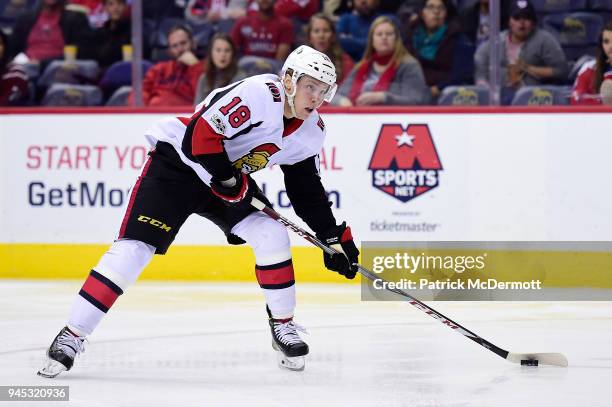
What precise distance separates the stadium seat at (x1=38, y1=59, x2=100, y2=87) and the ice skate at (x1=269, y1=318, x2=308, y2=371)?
286 cm

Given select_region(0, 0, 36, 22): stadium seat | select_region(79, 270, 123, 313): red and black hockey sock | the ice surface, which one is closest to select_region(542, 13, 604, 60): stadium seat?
the ice surface

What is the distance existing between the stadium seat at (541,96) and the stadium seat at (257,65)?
1.25 meters

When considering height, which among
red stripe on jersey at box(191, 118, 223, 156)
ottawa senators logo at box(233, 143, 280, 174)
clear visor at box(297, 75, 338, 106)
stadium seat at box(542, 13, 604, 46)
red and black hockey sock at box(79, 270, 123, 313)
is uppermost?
stadium seat at box(542, 13, 604, 46)

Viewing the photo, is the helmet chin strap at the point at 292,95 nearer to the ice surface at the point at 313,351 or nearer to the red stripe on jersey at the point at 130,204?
the red stripe on jersey at the point at 130,204

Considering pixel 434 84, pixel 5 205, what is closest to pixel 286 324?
pixel 434 84

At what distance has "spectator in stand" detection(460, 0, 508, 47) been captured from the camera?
602 cm

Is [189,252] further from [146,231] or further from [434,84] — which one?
[146,231]

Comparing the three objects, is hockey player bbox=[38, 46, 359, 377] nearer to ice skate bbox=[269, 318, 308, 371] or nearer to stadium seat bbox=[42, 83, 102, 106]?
ice skate bbox=[269, 318, 308, 371]

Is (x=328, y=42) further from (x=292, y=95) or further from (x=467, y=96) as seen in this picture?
(x=292, y=95)

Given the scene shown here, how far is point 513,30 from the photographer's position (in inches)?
237

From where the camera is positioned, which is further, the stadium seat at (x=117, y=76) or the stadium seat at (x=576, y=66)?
the stadium seat at (x=117, y=76)

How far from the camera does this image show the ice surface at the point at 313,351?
3561 millimetres

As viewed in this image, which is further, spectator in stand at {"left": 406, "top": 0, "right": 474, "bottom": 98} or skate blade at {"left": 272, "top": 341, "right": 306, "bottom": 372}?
spectator in stand at {"left": 406, "top": 0, "right": 474, "bottom": 98}

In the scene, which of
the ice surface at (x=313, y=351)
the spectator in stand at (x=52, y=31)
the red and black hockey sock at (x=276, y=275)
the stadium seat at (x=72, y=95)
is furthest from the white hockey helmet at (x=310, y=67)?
the spectator in stand at (x=52, y=31)
